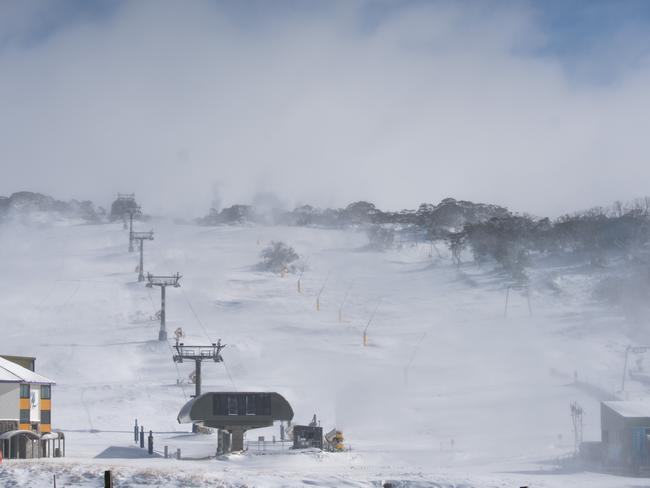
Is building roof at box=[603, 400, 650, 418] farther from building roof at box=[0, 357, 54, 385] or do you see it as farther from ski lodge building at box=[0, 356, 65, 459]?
building roof at box=[0, 357, 54, 385]

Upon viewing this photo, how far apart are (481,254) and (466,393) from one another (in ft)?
234

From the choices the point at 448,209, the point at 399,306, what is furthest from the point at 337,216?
the point at 399,306

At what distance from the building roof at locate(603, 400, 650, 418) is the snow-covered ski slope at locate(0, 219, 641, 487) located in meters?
4.52

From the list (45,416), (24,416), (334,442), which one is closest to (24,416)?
(24,416)

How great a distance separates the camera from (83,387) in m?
67.2

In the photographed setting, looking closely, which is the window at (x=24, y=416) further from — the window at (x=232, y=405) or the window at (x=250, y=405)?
the window at (x=250, y=405)

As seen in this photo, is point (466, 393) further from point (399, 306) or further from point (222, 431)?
point (399, 306)

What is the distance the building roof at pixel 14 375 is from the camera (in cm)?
4778

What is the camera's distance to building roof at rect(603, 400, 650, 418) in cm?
4783

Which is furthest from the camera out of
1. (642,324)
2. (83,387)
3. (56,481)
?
(642,324)

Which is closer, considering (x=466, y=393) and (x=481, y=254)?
(x=466, y=393)

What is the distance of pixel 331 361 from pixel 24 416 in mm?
34084

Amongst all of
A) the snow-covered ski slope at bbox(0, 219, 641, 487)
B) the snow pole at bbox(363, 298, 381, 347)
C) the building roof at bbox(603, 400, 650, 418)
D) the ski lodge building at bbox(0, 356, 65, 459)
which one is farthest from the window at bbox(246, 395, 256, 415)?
the snow pole at bbox(363, 298, 381, 347)

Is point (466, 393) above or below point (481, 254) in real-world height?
below
